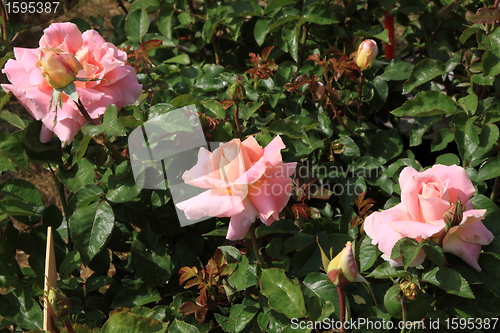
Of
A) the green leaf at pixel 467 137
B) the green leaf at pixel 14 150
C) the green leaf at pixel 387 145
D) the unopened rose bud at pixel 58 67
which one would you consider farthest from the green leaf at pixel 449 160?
the green leaf at pixel 14 150

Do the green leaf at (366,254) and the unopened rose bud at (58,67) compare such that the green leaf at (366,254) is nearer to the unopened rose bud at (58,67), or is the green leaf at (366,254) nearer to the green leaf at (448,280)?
the green leaf at (448,280)

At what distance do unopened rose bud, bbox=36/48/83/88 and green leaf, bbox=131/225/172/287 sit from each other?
0.40m

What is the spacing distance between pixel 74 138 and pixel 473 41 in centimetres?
127

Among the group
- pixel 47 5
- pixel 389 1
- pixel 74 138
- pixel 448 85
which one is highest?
pixel 389 1

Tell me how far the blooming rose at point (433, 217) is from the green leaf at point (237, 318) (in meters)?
0.28

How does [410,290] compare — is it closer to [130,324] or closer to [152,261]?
[130,324]

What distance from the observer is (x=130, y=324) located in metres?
0.73

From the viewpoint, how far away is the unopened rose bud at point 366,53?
1.22 metres

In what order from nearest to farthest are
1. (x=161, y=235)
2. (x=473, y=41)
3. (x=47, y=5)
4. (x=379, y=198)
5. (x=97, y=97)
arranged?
(x=97, y=97), (x=161, y=235), (x=379, y=198), (x=473, y=41), (x=47, y=5)

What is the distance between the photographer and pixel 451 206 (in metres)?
0.77

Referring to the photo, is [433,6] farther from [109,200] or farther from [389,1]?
[109,200]

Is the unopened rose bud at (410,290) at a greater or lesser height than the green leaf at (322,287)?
greater

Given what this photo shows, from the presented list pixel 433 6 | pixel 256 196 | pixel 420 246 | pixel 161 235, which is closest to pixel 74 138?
pixel 161 235

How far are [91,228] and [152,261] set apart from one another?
0.16m
